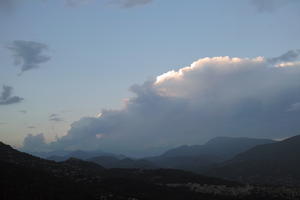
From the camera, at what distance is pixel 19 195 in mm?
105438

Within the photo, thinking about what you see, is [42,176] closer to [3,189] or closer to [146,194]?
[3,189]

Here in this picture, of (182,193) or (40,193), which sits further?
(182,193)

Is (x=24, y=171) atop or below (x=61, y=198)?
atop

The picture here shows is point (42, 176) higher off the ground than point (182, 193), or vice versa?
point (42, 176)

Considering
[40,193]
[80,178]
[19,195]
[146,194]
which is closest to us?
[19,195]

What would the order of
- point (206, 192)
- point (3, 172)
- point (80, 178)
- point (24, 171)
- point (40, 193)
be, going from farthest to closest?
point (80, 178) → point (206, 192) → point (24, 171) → point (3, 172) → point (40, 193)

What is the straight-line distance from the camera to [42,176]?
5541 inches

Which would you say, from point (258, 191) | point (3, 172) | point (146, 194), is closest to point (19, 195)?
point (3, 172)

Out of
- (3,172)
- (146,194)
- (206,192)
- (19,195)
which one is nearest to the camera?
(19,195)

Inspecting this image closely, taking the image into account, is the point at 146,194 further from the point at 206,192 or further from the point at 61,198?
the point at 61,198

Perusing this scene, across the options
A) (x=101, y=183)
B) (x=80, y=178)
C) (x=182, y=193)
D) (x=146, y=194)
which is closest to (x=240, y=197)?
(x=182, y=193)

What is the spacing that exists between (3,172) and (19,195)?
2890 cm

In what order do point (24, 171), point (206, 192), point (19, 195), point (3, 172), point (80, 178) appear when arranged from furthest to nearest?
point (80, 178)
point (206, 192)
point (24, 171)
point (3, 172)
point (19, 195)

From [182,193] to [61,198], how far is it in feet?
230
